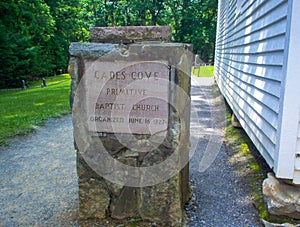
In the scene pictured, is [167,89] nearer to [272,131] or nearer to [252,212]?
[272,131]

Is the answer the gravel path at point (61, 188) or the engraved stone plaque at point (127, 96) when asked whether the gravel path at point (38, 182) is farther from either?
the engraved stone plaque at point (127, 96)

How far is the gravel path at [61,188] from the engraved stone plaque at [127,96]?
3.24 feet

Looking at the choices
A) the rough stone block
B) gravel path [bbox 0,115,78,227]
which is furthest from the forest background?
the rough stone block

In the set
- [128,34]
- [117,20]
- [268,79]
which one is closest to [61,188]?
[128,34]

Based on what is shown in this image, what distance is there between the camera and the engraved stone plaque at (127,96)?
216 centimetres

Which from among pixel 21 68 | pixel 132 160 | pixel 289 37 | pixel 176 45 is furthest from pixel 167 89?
pixel 21 68

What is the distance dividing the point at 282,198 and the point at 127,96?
1.64 meters

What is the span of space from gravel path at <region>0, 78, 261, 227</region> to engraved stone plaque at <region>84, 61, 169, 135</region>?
3.24ft

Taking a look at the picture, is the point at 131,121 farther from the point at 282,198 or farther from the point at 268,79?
the point at 268,79

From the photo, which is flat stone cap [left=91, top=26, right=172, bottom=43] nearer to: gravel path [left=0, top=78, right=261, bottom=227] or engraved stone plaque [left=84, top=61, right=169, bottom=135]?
engraved stone plaque [left=84, top=61, right=169, bottom=135]

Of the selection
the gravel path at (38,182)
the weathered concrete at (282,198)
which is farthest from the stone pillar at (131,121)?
the weathered concrete at (282,198)

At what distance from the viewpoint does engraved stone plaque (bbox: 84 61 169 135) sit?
216 centimetres

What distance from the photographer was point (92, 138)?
235 cm

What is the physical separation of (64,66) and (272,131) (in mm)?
27147
